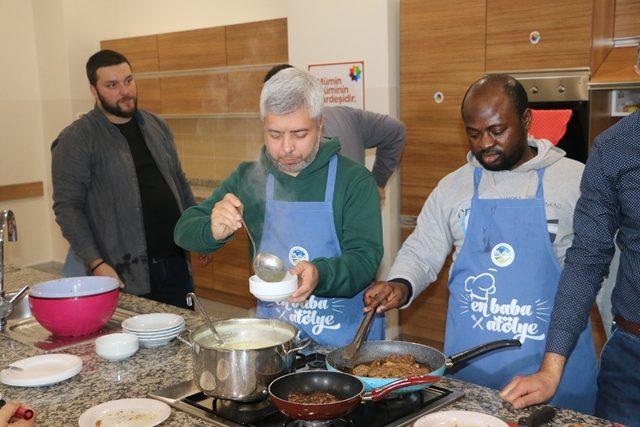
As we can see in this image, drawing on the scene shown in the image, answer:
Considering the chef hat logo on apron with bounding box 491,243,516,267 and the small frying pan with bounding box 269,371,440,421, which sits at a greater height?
the chef hat logo on apron with bounding box 491,243,516,267

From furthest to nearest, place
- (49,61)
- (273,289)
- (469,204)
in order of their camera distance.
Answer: (49,61) < (469,204) < (273,289)

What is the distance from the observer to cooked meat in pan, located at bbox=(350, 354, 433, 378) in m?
1.58

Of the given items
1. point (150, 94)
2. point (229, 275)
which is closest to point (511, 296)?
point (229, 275)

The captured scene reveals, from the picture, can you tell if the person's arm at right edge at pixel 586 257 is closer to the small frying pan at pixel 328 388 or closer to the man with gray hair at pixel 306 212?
the small frying pan at pixel 328 388

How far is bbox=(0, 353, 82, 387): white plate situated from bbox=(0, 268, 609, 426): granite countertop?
2 cm

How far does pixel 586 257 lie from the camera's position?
1771 millimetres

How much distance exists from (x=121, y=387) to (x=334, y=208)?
32.9 inches

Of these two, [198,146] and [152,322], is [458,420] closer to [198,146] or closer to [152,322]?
[152,322]

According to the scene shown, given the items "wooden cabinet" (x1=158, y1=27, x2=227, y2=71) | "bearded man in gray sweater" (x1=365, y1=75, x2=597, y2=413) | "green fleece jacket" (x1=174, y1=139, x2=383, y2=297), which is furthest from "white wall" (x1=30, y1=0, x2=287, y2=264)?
"bearded man in gray sweater" (x1=365, y1=75, x2=597, y2=413)

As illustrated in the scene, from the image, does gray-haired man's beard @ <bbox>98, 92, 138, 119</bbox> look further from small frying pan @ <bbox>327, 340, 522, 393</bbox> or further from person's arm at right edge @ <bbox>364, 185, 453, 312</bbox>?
small frying pan @ <bbox>327, 340, 522, 393</bbox>

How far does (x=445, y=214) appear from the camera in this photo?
2.19 m

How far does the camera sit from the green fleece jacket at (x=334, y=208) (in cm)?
200

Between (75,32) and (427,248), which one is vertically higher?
(75,32)

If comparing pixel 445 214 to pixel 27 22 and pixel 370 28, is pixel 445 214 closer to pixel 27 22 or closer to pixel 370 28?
pixel 370 28
